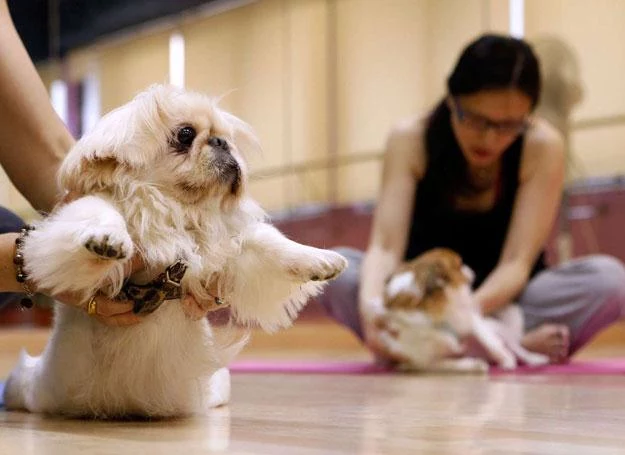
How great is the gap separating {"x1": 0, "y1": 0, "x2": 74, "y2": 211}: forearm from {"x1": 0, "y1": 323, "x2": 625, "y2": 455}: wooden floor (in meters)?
0.39

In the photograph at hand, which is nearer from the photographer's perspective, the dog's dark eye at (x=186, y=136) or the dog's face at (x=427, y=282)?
the dog's dark eye at (x=186, y=136)

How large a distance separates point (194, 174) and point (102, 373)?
0.93ft

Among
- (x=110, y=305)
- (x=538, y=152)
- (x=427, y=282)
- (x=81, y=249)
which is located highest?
(x=81, y=249)

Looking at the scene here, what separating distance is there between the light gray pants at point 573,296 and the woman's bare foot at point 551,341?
0.04m

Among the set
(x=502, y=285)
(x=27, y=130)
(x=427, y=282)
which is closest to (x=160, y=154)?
(x=27, y=130)

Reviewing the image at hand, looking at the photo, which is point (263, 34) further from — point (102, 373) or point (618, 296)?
point (102, 373)

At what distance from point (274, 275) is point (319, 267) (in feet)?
0.22

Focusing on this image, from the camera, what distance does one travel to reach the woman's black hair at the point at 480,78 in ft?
7.80

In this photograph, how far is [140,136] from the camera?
3.92 ft

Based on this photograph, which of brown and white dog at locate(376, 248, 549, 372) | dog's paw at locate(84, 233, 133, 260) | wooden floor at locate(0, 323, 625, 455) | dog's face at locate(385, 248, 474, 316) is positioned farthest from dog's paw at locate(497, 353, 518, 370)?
dog's paw at locate(84, 233, 133, 260)

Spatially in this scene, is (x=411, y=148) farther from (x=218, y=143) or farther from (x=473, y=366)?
(x=218, y=143)

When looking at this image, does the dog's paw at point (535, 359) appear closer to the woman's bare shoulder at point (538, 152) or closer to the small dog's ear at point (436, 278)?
the small dog's ear at point (436, 278)

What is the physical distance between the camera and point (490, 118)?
7.79ft

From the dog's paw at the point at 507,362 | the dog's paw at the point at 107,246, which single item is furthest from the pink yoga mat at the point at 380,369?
the dog's paw at the point at 107,246
